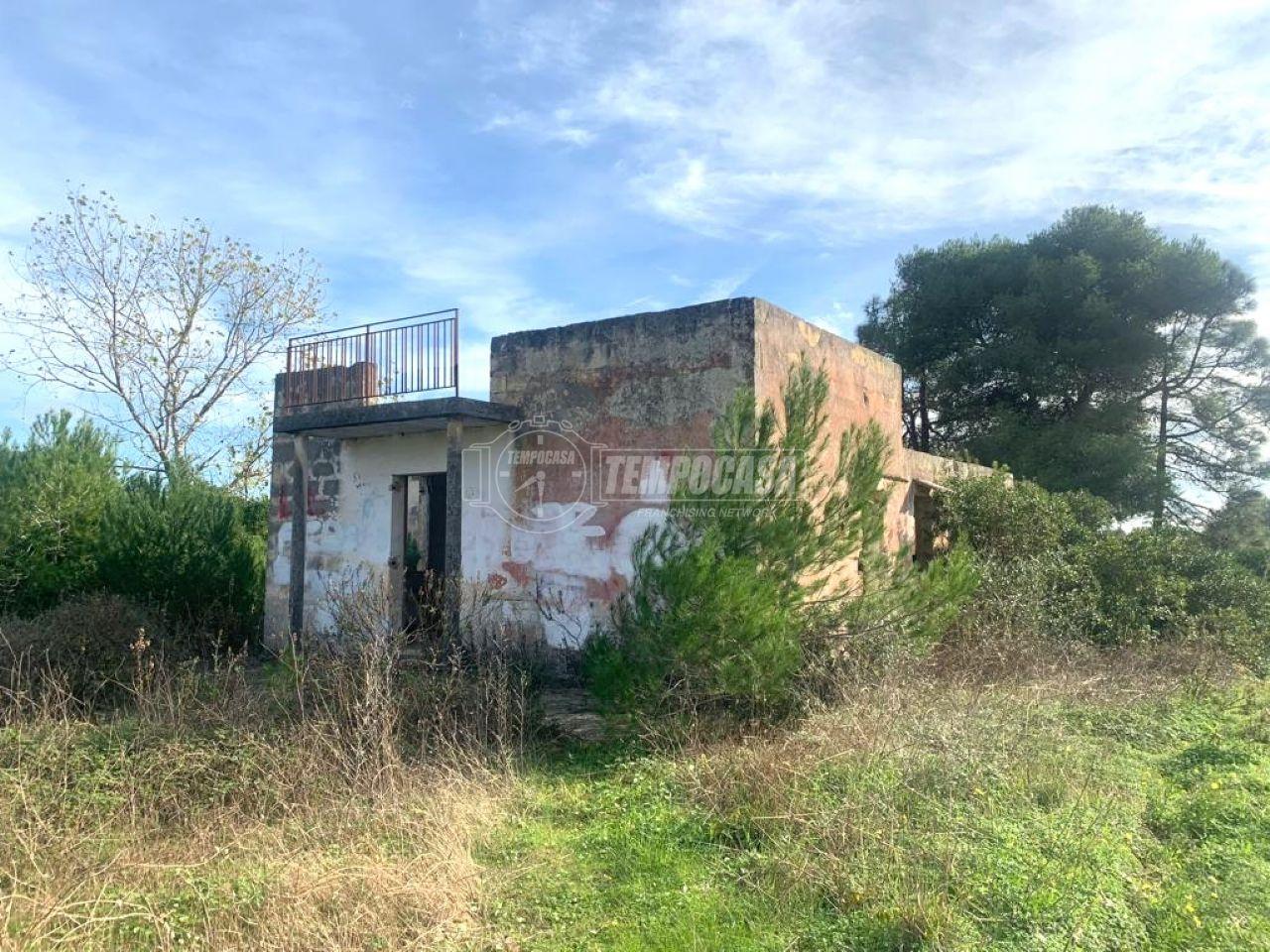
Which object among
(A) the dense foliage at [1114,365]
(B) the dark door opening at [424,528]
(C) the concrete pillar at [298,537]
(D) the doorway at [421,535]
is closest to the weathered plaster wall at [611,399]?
(D) the doorway at [421,535]

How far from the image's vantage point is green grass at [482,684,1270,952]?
12.0ft

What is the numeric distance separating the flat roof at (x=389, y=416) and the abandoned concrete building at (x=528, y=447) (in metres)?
0.02

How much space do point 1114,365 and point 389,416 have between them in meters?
15.1

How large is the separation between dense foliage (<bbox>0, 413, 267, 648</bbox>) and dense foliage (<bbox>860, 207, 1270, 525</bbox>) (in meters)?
14.0

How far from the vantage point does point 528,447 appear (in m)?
9.15

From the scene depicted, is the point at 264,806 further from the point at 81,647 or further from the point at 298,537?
the point at 298,537

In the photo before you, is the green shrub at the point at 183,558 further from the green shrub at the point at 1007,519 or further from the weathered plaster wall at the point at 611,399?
the green shrub at the point at 1007,519

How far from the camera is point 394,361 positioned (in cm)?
927

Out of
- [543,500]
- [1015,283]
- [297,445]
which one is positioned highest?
[1015,283]

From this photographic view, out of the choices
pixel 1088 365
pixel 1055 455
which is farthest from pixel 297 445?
pixel 1088 365

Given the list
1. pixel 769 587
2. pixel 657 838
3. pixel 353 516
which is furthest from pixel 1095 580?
pixel 353 516

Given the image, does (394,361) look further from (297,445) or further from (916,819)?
(916,819)

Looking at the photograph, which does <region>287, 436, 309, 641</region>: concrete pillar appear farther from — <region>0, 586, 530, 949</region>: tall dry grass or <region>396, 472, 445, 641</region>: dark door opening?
<region>0, 586, 530, 949</region>: tall dry grass

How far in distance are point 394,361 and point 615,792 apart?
546 cm
